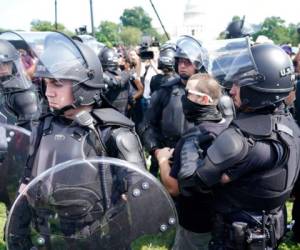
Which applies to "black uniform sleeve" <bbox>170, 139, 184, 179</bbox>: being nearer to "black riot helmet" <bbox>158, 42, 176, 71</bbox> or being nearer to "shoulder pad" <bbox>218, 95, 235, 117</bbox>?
"shoulder pad" <bbox>218, 95, 235, 117</bbox>

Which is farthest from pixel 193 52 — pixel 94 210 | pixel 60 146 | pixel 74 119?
pixel 94 210

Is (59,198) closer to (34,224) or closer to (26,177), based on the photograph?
(34,224)

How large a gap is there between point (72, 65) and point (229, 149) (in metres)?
0.98

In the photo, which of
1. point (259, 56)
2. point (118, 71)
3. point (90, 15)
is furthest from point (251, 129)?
point (90, 15)

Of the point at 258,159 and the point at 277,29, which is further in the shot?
the point at 277,29

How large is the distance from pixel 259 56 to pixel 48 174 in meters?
1.27

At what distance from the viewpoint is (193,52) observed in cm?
459

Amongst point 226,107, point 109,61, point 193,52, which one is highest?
point 193,52

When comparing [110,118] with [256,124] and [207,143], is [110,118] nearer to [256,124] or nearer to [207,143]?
[207,143]

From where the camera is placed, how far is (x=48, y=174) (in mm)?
1919

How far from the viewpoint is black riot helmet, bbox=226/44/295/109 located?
2303 mm

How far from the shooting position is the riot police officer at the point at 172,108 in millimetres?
4582

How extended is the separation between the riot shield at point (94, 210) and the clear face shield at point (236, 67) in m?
0.80

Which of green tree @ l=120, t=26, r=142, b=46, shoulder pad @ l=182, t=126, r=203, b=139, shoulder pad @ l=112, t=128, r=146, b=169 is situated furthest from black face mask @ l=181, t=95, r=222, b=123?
green tree @ l=120, t=26, r=142, b=46
